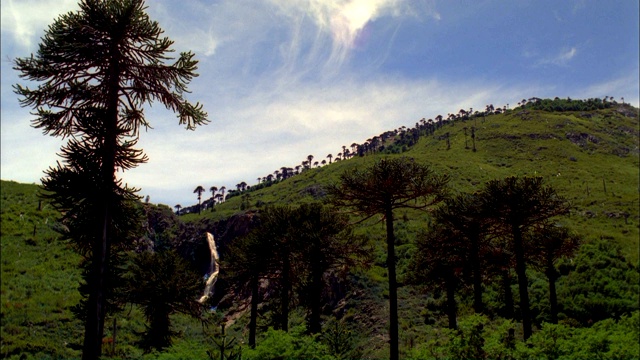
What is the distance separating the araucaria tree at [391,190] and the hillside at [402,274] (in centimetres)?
249

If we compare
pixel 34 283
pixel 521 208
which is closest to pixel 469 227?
pixel 521 208

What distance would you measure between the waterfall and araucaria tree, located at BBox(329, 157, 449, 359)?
3964cm

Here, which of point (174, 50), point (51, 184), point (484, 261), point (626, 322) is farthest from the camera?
point (484, 261)

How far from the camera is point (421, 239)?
2586 centimetres

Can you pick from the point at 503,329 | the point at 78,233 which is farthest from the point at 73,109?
the point at 503,329

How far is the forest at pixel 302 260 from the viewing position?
405 inches

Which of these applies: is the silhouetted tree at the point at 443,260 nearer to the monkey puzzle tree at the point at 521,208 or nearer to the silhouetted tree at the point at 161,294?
the monkey puzzle tree at the point at 521,208

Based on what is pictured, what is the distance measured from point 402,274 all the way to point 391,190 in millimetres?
25693

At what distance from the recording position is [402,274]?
126 ft

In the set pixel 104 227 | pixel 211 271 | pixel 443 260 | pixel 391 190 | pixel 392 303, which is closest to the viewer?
pixel 104 227

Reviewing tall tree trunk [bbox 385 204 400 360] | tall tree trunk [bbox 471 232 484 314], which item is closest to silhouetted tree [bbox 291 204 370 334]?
tall tree trunk [bbox 385 204 400 360]

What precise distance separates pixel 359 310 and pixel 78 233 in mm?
27293

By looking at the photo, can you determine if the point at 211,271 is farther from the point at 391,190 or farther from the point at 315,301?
the point at 391,190

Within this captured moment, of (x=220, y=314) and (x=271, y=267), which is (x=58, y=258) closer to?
(x=220, y=314)
